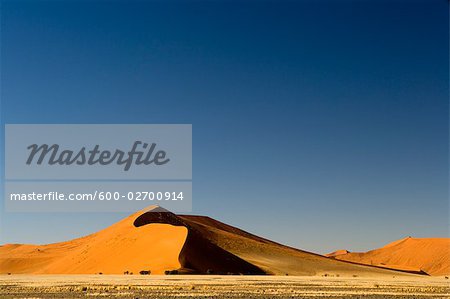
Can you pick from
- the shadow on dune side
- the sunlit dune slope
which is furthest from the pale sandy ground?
the shadow on dune side

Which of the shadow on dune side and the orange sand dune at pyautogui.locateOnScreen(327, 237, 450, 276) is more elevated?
the orange sand dune at pyautogui.locateOnScreen(327, 237, 450, 276)

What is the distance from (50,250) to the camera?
13275 centimetres

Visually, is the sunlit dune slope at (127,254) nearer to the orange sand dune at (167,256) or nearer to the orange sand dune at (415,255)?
the orange sand dune at (167,256)

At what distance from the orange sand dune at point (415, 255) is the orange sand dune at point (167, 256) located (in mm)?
46716

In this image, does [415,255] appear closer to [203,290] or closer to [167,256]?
[167,256]

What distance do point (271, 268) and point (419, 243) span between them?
9646 centimetres

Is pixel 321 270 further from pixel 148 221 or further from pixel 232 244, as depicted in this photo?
pixel 148 221

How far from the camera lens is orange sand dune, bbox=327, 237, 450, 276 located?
509 feet

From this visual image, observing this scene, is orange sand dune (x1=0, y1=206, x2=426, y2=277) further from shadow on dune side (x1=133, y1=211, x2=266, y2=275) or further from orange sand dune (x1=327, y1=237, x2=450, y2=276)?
orange sand dune (x1=327, y1=237, x2=450, y2=276)

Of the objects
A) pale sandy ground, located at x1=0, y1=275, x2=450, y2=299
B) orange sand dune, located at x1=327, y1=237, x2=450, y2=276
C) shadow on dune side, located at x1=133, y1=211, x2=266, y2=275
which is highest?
orange sand dune, located at x1=327, y1=237, x2=450, y2=276

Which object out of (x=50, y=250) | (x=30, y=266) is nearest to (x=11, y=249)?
(x=50, y=250)

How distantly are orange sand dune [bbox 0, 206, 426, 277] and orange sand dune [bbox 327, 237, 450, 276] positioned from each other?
46.7 m

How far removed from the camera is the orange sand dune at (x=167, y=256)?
81812mm

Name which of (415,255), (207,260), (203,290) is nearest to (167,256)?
(207,260)
